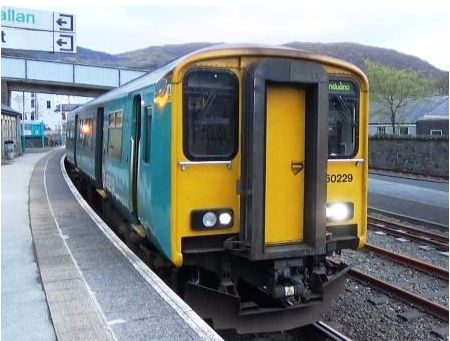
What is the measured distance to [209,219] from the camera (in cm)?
527

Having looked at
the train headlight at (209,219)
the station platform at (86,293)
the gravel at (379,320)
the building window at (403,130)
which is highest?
the building window at (403,130)

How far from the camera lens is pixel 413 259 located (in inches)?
354

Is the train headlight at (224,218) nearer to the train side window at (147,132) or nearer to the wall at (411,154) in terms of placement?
the train side window at (147,132)

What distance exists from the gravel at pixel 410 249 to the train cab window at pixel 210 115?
5.77 metres

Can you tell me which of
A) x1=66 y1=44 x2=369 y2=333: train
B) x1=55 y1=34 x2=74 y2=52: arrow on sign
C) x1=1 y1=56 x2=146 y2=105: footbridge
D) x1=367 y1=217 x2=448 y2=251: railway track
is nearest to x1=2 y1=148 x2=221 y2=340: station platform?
x1=66 y1=44 x2=369 y2=333: train

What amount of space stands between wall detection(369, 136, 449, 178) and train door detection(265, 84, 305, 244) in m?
19.2

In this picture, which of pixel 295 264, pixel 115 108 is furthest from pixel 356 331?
pixel 115 108

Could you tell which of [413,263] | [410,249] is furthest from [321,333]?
[410,249]

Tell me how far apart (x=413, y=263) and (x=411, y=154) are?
18660 millimetres

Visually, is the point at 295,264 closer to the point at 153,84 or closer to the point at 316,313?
the point at 316,313

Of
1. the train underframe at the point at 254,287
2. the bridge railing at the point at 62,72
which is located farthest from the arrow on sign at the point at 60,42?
the train underframe at the point at 254,287

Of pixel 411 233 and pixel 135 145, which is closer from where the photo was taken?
pixel 135 145

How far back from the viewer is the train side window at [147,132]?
6125 millimetres

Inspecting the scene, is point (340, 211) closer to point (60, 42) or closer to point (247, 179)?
point (247, 179)
